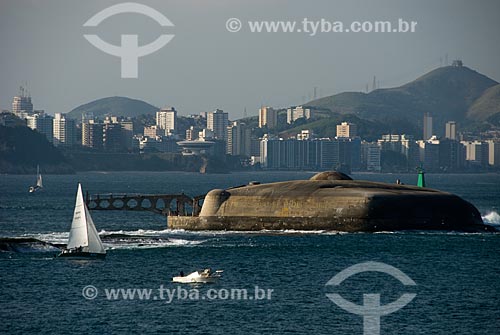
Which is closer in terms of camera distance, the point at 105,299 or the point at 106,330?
the point at 106,330

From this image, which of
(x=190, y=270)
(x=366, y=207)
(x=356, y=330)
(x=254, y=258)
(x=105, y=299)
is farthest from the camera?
(x=366, y=207)

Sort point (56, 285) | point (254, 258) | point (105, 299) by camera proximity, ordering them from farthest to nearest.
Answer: point (254, 258)
point (56, 285)
point (105, 299)

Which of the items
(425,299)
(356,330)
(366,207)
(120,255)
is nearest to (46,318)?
(356,330)

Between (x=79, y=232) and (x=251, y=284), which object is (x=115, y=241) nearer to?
(x=79, y=232)

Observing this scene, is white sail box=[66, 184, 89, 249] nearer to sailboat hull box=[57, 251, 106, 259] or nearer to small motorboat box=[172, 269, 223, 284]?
sailboat hull box=[57, 251, 106, 259]

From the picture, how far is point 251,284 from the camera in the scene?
6769cm

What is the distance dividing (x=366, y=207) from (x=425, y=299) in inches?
1338

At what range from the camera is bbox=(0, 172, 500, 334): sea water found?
55406mm

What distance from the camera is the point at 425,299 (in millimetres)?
62469

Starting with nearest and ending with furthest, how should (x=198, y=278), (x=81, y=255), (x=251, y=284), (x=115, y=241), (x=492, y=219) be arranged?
(x=198, y=278)
(x=251, y=284)
(x=81, y=255)
(x=115, y=241)
(x=492, y=219)

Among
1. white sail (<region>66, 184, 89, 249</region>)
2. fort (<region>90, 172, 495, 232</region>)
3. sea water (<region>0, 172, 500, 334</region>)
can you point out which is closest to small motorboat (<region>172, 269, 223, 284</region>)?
sea water (<region>0, 172, 500, 334</region>)

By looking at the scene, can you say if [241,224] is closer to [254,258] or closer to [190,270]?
[254,258]

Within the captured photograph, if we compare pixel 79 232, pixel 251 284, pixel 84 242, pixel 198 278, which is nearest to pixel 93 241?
pixel 84 242

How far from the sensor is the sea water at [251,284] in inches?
2181
